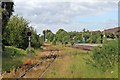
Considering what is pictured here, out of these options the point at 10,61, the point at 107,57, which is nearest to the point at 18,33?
the point at 10,61

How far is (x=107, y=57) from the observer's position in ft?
62.1

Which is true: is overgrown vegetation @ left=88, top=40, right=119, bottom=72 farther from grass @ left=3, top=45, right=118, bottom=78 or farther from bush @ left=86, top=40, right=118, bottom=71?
grass @ left=3, top=45, right=118, bottom=78

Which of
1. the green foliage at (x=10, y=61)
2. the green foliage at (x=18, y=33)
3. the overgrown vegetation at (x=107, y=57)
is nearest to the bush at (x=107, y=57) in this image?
the overgrown vegetation at (x=107, y=57)

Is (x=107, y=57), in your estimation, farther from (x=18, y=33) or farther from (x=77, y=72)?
(x=18, y=33)

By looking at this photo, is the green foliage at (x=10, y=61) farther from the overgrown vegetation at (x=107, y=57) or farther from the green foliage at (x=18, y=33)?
the green foliage at (x=18, y=33)

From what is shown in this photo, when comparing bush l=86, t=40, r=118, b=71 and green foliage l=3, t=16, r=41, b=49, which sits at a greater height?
green foliage l=3, t=16, r=41, b=49

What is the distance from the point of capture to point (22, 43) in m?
58.1

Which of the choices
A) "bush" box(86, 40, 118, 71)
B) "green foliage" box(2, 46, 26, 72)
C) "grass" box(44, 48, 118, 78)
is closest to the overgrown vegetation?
"bush" box(86, 40, 118, 71)

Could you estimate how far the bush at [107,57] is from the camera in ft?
59.2

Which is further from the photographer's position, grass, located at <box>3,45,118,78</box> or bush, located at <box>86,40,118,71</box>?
bush, located at <box>86,40,118,71</box>

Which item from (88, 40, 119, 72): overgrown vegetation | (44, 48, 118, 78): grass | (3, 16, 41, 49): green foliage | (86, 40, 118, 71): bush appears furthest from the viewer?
(3, 16, 41, 49): green foliage

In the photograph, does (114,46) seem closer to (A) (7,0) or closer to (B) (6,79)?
(B) (6,79)

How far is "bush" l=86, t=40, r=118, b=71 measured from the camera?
1805 centimetres

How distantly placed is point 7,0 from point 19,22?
859 inches
